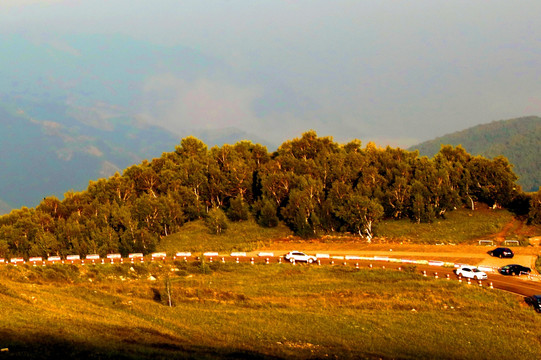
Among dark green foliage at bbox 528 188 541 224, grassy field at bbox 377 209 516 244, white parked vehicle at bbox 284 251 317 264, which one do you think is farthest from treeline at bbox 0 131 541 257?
white parked vehicle at bbox 284 251 317 264

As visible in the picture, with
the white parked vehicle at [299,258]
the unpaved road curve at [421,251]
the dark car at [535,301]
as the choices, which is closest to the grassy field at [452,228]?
the unpaved road curve at [421,251]

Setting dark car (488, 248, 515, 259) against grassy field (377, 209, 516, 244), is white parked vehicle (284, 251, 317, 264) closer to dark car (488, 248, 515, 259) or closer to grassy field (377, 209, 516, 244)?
dark car (488, 248, 515, 259)

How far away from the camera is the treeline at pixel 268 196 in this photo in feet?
366

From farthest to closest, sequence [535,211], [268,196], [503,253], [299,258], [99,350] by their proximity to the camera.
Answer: [268,196], [535,211], [299,258], [503,253], [99,350]

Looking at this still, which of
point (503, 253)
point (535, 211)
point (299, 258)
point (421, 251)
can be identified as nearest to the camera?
point (503, 253)

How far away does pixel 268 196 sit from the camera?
12638 cm

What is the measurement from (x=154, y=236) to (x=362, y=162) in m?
58.1

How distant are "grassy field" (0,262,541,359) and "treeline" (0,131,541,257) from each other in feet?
128

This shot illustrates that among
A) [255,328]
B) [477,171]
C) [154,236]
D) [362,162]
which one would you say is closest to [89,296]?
[255,328]

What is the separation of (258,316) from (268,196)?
76806 millimetres

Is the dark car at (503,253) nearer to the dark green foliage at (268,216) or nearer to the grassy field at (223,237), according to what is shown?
the grassy field at (223,237)

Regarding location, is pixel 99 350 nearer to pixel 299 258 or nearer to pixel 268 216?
pixel 299 258

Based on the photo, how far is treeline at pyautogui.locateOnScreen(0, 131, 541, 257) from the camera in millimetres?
111562

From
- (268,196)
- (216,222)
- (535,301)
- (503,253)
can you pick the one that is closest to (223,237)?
(216,222)
